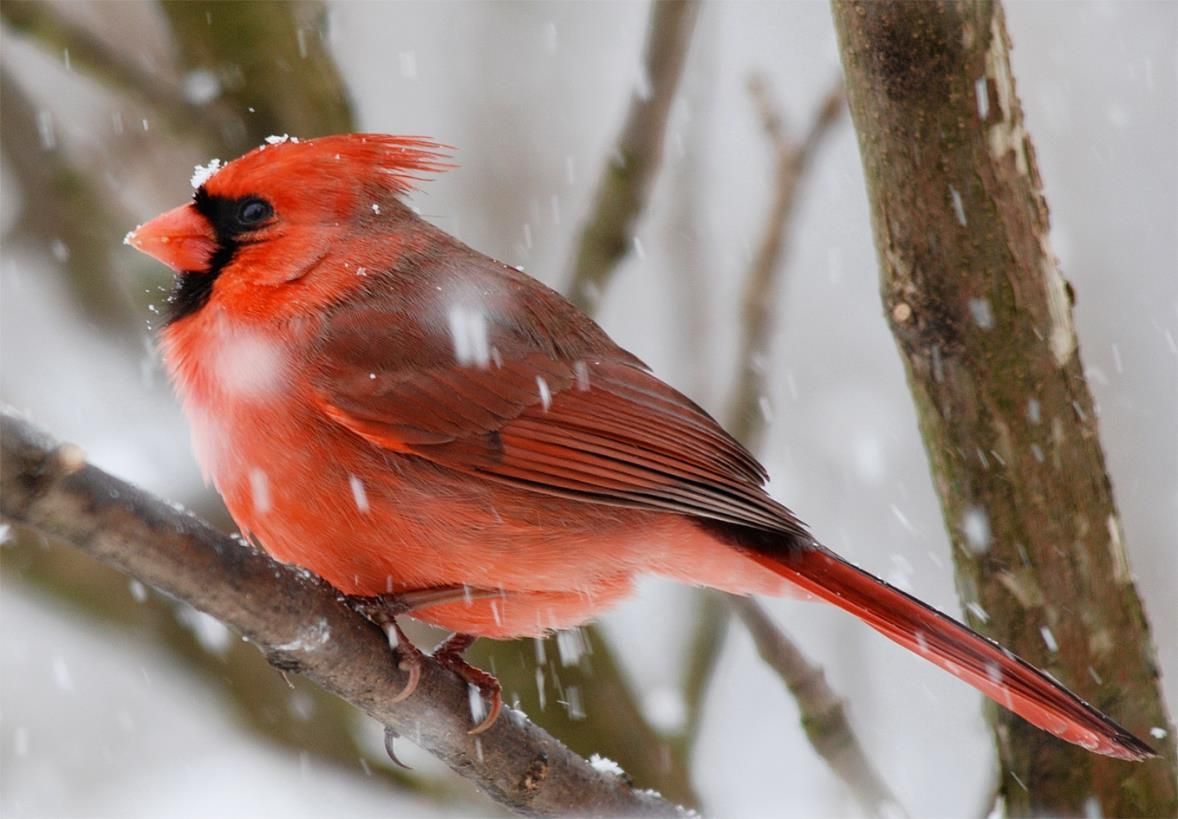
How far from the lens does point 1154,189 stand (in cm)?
704

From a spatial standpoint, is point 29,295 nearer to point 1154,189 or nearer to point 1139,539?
point 1139,539

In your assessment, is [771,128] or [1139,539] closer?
[771,128]

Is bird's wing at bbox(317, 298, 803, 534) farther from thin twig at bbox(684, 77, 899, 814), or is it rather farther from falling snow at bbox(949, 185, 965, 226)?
falling snow at bbox(949, 185, 965, 226)

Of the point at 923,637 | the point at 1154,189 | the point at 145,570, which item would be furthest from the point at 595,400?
the point at 1154,189

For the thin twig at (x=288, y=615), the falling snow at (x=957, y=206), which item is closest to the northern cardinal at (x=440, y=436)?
the thin twig at (x=288, y=615)

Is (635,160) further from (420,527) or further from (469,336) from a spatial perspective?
(420,527)

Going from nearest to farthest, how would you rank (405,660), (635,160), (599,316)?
(405,660) < (635,160) < (599,316)

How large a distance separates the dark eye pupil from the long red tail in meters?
1.22

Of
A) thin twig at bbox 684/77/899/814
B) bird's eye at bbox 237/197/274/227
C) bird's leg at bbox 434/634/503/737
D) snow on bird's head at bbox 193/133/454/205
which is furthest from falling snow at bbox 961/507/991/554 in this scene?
bird's eye at bbox 237/197/274/227

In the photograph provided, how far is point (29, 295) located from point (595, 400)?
2899 mm

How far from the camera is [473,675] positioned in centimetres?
266

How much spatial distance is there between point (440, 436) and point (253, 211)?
669 mm

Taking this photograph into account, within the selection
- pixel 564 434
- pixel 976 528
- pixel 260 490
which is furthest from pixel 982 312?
pixel 260 490

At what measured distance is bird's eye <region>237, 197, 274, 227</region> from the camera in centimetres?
300
